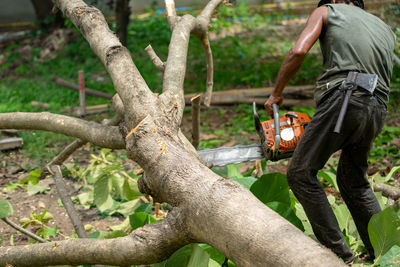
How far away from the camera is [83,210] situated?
4168 millimetres

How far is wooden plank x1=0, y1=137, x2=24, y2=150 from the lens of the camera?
544 cm

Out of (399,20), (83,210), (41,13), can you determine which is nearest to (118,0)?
(41,13)

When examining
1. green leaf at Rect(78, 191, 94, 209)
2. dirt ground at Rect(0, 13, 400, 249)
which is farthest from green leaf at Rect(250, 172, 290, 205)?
green leaf at Rect(78, 191, 94, 209)

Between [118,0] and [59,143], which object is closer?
[59,143]

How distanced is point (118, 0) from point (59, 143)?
394 centimetres

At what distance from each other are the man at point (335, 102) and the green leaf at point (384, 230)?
1.35 feet

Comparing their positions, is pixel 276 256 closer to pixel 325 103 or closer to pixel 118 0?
pixel 325 103

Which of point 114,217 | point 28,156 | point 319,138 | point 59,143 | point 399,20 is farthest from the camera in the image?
point 399,20

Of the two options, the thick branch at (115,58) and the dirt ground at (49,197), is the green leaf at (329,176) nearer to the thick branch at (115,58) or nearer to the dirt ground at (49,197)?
the dirt ground at (49,197)

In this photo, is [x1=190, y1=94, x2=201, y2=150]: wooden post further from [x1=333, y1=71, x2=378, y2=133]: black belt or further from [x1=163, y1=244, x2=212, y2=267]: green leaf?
[x1=163, y1=244, x2=212, y2=267]: green leaf

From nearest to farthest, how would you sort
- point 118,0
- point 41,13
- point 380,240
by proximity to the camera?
point 380,240 → point 118,0 → point 41,13

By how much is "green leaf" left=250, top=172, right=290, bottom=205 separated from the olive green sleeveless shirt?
532mm

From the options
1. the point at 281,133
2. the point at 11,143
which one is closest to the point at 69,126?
the point at 281,133

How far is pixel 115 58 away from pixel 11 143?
11.5 feet
